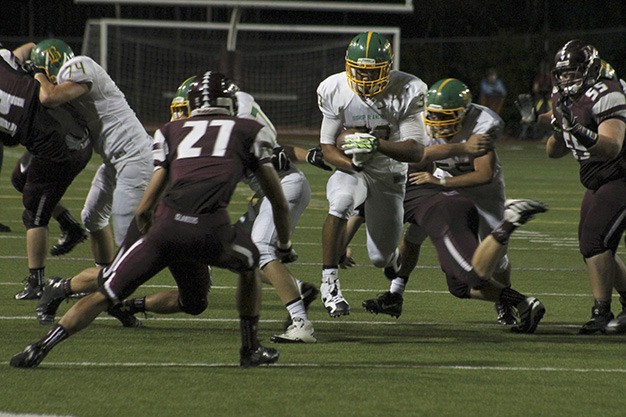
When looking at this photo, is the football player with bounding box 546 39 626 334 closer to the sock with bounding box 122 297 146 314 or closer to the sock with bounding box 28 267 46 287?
the sock with bounding box 122 297 146 314

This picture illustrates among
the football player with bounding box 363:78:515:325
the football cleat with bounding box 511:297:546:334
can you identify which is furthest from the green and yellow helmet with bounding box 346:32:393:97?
the football cleat with bounding box 511:297:546:334

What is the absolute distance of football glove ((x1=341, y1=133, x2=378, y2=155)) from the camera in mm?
7059

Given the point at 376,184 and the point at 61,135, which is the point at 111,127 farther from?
the point at 376,184

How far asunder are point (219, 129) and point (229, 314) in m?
2.18

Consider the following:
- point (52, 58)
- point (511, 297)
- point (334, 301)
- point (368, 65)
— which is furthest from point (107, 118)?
point (511, 297)

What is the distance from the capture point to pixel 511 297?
727cm

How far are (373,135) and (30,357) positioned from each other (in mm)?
2387

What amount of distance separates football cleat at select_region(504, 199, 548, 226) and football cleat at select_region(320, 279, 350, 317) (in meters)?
1.08

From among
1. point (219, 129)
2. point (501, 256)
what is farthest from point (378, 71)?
point (219, 129)

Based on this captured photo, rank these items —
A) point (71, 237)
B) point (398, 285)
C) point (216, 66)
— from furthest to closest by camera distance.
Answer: point (216, 66) → point (71, 237) → point (398, 285)

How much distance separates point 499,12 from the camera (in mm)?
33250

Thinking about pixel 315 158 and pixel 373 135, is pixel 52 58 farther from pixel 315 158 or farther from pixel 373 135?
pixel 373 135

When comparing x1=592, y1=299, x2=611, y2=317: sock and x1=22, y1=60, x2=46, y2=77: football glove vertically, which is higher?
x1=22, y1=60, x2=46, y2=77: football glove

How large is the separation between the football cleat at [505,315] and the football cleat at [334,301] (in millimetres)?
844
